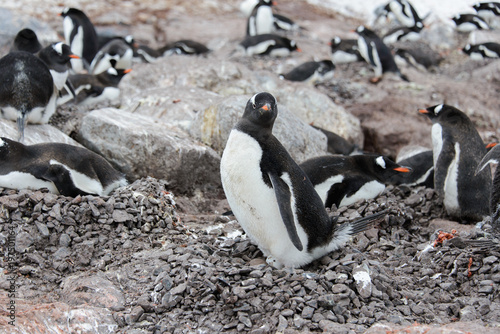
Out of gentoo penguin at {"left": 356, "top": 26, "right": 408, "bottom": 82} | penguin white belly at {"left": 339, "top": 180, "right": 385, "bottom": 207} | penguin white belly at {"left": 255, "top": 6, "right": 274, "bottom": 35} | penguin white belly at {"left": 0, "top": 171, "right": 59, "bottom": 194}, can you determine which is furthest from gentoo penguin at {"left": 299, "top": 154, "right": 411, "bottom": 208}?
penguin white belly at {"left": 255, "top": 6, "right": 274, "bottom": 35}

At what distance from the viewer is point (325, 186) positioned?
474 centimetres

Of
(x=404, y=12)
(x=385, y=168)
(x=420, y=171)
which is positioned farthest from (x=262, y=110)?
(x=404, y=12)

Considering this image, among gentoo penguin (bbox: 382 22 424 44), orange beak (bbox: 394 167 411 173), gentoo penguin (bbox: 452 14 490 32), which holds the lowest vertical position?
gentoo penguin (bbox: 382 22 424 44)

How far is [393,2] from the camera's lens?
14.4 metres

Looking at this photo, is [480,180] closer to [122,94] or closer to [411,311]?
[411,311]

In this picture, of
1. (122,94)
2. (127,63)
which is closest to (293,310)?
(122,94)

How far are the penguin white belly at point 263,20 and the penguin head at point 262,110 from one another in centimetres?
868

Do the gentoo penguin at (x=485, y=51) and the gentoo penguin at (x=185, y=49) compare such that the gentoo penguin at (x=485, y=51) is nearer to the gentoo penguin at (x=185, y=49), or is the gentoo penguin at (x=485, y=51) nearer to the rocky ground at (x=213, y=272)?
the gentoo penguin at (x=185, y=49)

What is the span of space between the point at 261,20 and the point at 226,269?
952 cm

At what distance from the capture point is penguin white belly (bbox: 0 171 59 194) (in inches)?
160

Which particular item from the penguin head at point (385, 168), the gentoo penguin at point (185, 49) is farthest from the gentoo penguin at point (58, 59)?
the gentoo penguin at point (185, 49)

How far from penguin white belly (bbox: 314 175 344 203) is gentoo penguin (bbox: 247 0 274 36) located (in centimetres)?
756

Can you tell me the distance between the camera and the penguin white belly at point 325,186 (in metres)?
4.71

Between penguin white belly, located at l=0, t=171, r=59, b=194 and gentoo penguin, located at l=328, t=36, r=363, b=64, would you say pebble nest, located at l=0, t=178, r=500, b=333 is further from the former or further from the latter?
gentoo penguin, located at l=328, t=36, r=363, b=64
